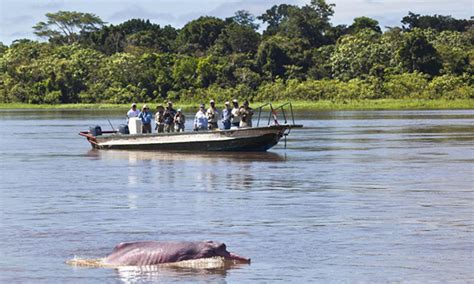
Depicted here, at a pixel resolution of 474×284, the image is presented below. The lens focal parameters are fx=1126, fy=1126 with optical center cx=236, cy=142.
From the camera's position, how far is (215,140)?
124ft

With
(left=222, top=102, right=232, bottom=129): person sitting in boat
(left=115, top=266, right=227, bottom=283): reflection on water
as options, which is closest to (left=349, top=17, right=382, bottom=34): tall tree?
(left=222, top=102, right=232, bottom=129): person sitting in boat

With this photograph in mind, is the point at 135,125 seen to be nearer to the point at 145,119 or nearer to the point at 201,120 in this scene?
the point at 145,119

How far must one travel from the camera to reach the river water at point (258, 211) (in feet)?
51.2

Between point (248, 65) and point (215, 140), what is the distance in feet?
236

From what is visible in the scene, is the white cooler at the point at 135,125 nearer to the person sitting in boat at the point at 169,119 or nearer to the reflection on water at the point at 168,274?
the person sitting in boat at the point at 169,119

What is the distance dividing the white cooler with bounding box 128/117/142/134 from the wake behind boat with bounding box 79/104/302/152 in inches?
13.6

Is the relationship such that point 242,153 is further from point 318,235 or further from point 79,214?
point 318,235

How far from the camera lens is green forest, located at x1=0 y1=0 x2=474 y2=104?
325ft

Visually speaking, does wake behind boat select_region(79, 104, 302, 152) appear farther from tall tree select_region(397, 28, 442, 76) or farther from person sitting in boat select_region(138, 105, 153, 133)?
tall tree select_region(397, 28, 442, 76)

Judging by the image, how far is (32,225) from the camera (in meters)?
20.2

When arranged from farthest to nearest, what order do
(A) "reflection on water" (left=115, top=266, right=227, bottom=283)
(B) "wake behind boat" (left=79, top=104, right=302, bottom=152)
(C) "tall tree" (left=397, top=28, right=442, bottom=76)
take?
1. (C) "tall tree" (left=397, top=28, right=442, bottom=76)
2. (B) "wake behind boat" (left=79, top=104, right=302, bottom=152)
3. (A) "reflection on water" (left=115, top=266, right=227, bottom=283)

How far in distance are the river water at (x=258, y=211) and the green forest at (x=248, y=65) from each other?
59379 millimetres

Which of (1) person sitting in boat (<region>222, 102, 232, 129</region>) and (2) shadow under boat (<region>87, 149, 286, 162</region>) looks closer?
(2) shadow under boat (<region>87, 149, 286, 162</region>)

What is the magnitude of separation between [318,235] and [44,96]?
101 metres
